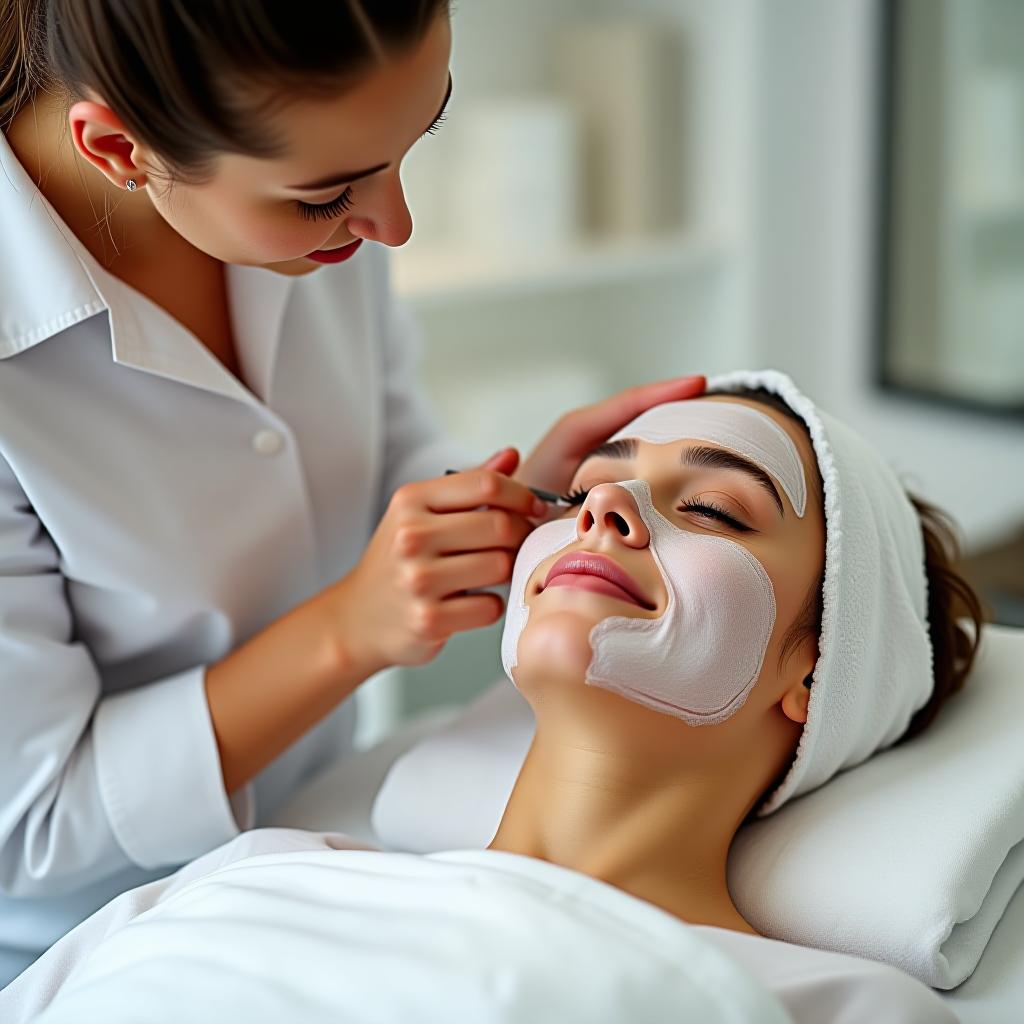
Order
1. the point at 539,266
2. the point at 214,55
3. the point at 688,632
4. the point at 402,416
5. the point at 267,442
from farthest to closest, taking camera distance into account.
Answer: the point at 539,266 → the point at 402,416 → the point at 267,442 → the point at 688,632 → the point at 214,55

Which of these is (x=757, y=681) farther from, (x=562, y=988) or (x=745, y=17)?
(x=745, y=17)

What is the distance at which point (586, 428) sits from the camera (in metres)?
1.30

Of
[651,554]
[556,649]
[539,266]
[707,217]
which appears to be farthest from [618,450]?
[707,217]

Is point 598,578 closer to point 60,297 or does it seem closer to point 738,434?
point 738,434

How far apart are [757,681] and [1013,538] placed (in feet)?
4.05

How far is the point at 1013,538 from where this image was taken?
2.12 meters

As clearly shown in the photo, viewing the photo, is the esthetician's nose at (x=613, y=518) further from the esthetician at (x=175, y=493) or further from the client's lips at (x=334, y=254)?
the client's lips at (x=334, y=254)

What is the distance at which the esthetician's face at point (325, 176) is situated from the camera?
0.85 meters

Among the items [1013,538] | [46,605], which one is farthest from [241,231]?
[1013,538]

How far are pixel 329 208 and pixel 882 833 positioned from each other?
68 cm

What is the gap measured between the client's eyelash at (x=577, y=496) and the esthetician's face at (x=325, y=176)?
12.0 inches

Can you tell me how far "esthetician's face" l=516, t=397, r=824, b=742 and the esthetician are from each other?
0.10 metres

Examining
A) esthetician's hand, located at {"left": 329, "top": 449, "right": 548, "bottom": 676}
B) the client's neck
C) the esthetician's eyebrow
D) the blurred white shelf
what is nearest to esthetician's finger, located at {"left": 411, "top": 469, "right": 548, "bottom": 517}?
esthetician's hand, located at {"left": 329, "top": 449, "right": 548, "bottom": 676}

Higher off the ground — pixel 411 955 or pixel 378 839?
pixel 411 955
